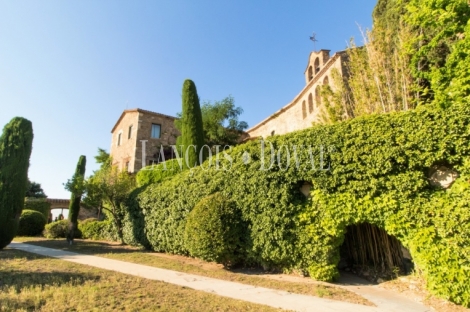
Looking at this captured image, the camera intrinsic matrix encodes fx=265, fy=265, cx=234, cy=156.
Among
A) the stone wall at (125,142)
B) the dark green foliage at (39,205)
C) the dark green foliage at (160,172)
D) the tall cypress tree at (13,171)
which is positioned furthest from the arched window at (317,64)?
the dark green foliage at (39,205)

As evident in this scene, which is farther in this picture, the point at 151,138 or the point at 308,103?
the point at 151,138

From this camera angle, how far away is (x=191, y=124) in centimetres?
1431

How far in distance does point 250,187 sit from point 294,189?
49.3 inches

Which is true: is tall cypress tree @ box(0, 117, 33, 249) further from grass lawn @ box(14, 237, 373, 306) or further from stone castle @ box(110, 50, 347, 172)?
stone castle @ box(110, 50, 347, 172)

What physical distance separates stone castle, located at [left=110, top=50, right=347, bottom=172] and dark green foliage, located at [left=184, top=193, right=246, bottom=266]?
1181 cm

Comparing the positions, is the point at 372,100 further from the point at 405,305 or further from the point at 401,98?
the point at 405,305

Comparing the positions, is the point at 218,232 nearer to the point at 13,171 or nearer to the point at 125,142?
the point at 13,171

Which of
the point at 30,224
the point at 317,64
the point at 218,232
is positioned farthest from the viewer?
the point at 317,64

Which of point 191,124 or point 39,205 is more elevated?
point 191,124

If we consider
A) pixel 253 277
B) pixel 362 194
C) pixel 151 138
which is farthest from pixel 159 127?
pixel 362 194

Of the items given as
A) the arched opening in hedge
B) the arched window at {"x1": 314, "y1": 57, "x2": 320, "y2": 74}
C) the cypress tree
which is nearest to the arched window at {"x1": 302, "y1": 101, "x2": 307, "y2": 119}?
the arched window at {"x1": 314, "y1": 57, "x2": 320, "y2": 74}

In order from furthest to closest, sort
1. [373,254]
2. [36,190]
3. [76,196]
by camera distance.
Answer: [36,190] → [76,196] → [373,254]

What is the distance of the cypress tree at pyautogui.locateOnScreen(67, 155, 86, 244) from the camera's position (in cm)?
1269

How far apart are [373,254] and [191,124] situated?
34.4 ft
